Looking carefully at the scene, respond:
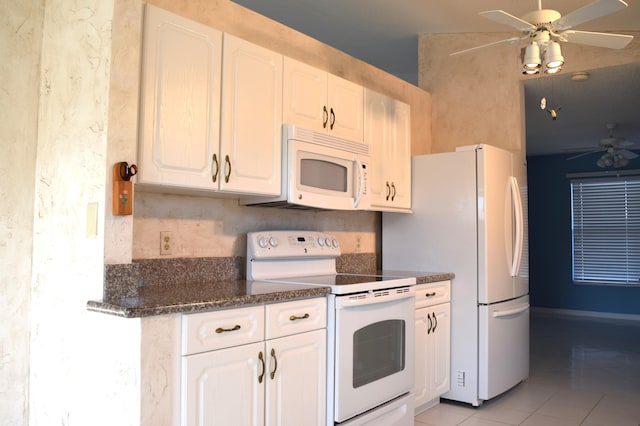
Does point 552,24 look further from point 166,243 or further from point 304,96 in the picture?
point 166,243

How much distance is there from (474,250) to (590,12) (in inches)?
67.8

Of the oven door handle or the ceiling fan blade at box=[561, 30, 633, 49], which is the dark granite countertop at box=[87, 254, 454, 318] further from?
the ceiling fan blade at box=[561, 30, 633, 49]

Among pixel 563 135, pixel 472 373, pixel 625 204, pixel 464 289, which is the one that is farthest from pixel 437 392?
pixel 625 204

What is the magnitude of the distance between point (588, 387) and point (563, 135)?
3919 millimetres

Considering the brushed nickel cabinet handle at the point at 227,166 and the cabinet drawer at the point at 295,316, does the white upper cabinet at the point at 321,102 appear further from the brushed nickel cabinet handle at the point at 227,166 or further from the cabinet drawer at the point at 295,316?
the cabinet drawer at the point at 295,316

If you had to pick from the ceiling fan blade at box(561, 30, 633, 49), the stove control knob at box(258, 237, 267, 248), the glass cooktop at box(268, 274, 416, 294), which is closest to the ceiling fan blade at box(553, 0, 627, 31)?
the ceiling fan blade at box(561, 30, 633, 49)

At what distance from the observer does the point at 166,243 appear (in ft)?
8.55

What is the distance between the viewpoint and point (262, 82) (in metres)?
2.71

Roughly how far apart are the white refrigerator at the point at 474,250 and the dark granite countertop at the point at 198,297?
147 centimetres

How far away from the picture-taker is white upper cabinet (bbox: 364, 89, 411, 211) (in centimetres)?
352

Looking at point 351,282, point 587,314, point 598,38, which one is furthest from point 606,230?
point 351,282

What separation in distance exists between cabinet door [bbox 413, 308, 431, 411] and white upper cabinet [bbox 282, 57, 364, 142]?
4.03 feet

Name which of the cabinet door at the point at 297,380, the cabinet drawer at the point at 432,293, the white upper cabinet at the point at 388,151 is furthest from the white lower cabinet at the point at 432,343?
the cabinet door at the point at 297,380

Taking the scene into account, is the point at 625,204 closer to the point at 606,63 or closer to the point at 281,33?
the point at 606,63
